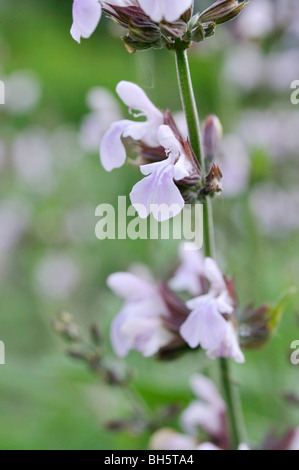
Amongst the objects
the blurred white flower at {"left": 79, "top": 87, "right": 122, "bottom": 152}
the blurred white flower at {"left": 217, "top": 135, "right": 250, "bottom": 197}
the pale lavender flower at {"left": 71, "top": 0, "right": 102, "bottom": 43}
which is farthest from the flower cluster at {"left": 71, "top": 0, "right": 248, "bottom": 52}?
the blurred white flower at {"left": 217, "top": 135, "right": 250, "bottom": 197}

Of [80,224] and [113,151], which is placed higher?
[80,224]

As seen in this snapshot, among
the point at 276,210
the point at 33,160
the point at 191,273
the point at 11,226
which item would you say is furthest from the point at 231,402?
the point at 33,160

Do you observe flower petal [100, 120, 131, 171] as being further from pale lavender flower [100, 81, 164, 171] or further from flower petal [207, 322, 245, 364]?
flower petal [207, 322, 245, 364]

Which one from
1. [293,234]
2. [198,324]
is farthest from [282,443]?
[293,234]

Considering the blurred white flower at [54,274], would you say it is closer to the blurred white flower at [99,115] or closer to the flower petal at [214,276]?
the blurred white flower at [99,115]

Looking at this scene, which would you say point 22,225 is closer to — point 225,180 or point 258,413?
point 225,180

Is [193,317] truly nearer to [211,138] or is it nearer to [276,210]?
[211,138]
